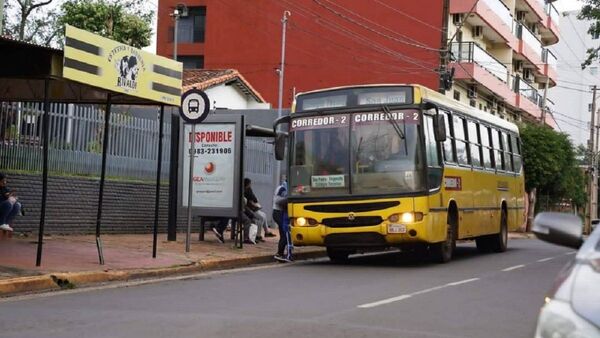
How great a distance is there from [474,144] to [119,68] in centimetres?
833

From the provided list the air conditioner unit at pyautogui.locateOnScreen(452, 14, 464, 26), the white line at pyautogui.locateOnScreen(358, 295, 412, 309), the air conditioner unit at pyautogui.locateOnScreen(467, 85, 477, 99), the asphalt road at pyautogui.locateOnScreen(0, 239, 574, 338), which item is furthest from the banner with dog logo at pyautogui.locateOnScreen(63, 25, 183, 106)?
the air conditioner unit at pyautogui.locateOnScreen(467, 85, 477, 99)

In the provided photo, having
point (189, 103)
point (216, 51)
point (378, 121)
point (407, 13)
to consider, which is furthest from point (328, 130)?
point (216, 51)

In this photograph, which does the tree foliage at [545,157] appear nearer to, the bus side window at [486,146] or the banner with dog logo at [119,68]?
the bus side window at [486,146]

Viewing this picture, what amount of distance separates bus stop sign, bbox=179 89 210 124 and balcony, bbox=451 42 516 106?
25.9 metres

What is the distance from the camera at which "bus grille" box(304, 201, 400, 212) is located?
504 inches

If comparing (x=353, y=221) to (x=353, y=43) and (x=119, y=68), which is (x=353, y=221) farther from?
(x=353, y=43)

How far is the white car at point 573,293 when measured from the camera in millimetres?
2979

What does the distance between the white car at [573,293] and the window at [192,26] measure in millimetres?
44142

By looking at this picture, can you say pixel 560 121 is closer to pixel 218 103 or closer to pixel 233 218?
pixel 218 103

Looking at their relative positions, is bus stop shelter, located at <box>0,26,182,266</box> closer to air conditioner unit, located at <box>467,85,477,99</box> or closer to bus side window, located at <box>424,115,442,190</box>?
bus side window, located at <box>424,115,442,190</box>

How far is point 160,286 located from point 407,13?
33482 mm

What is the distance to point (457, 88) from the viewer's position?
41375mm

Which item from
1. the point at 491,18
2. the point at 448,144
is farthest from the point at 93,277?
the point at 491,18

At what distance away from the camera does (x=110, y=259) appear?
39.9 ft
